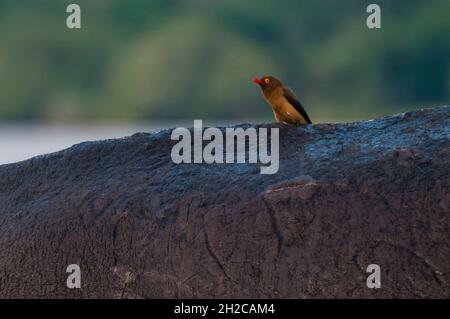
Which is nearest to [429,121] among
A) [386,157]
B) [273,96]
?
[386,157]

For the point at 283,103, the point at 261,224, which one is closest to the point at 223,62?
the point at 283,103

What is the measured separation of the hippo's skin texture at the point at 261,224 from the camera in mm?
5820

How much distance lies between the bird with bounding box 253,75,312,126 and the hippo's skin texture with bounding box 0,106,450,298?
638 millimetres

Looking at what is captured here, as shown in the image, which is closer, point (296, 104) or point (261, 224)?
point (261, 224)

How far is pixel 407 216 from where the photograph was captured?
5.87 m

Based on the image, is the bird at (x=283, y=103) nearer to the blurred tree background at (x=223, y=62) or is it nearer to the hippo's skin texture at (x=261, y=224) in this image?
the hippo's skin texture at (x=261, y=224)

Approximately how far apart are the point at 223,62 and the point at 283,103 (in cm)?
1884

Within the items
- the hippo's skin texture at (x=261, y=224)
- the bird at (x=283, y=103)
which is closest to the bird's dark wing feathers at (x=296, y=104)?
the bird at (x=283, y=103)

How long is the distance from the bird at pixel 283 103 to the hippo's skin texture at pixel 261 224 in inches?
25.1

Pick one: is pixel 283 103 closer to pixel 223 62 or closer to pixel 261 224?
pixel 261 224

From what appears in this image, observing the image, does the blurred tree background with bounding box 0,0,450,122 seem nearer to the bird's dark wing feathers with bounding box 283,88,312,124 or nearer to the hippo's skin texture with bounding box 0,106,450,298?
the bird's dark wing feathers with bounding box 283,88,312,124

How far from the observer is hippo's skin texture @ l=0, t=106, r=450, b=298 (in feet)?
19.1

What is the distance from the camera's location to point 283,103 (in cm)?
724

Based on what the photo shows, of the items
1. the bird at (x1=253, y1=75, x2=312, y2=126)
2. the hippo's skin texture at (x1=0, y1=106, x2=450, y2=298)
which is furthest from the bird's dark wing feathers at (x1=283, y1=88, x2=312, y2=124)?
the hippo's skin texture at (x1=0, y1=106, x2=450, y2=298)
